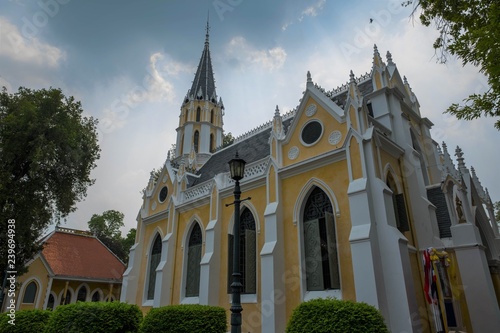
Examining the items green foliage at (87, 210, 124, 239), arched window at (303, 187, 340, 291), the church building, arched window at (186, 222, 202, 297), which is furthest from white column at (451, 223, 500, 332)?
green foliage at (87, 210, 124, 239)

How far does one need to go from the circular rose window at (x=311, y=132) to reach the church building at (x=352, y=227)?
0.05m

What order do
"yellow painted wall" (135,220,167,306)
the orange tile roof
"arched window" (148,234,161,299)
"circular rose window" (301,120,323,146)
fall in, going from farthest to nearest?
the orange tile roof
"yellow painted wall" (135,220,167,306)
"arched window" (148,234,161,299)
"circular rose window" (301,120,323,146)

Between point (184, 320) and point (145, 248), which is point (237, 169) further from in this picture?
point (145, 248)

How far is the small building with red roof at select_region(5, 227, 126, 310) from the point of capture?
20.6 meters

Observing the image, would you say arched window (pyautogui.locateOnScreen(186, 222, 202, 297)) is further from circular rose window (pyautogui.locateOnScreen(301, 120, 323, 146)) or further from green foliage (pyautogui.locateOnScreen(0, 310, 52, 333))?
circular rose window (pyautogui.locateOnScreen(301, 120, 323, 146))

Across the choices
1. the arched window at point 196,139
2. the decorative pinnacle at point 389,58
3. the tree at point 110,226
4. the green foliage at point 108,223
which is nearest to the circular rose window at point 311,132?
the decorative pinnacle at point 389,58

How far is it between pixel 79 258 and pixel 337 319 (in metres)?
23.3

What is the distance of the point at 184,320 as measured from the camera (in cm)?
1035

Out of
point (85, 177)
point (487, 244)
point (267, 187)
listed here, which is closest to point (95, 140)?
point (85, 177)

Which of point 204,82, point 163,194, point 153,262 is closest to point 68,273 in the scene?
point 153,262

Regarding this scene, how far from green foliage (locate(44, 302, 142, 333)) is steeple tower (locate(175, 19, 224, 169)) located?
586 inches

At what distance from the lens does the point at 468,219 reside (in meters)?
11.7

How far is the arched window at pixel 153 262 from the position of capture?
62.4 ft

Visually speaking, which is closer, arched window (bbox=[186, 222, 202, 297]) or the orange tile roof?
arched window (bbox=[186, 222, 202, 297])
